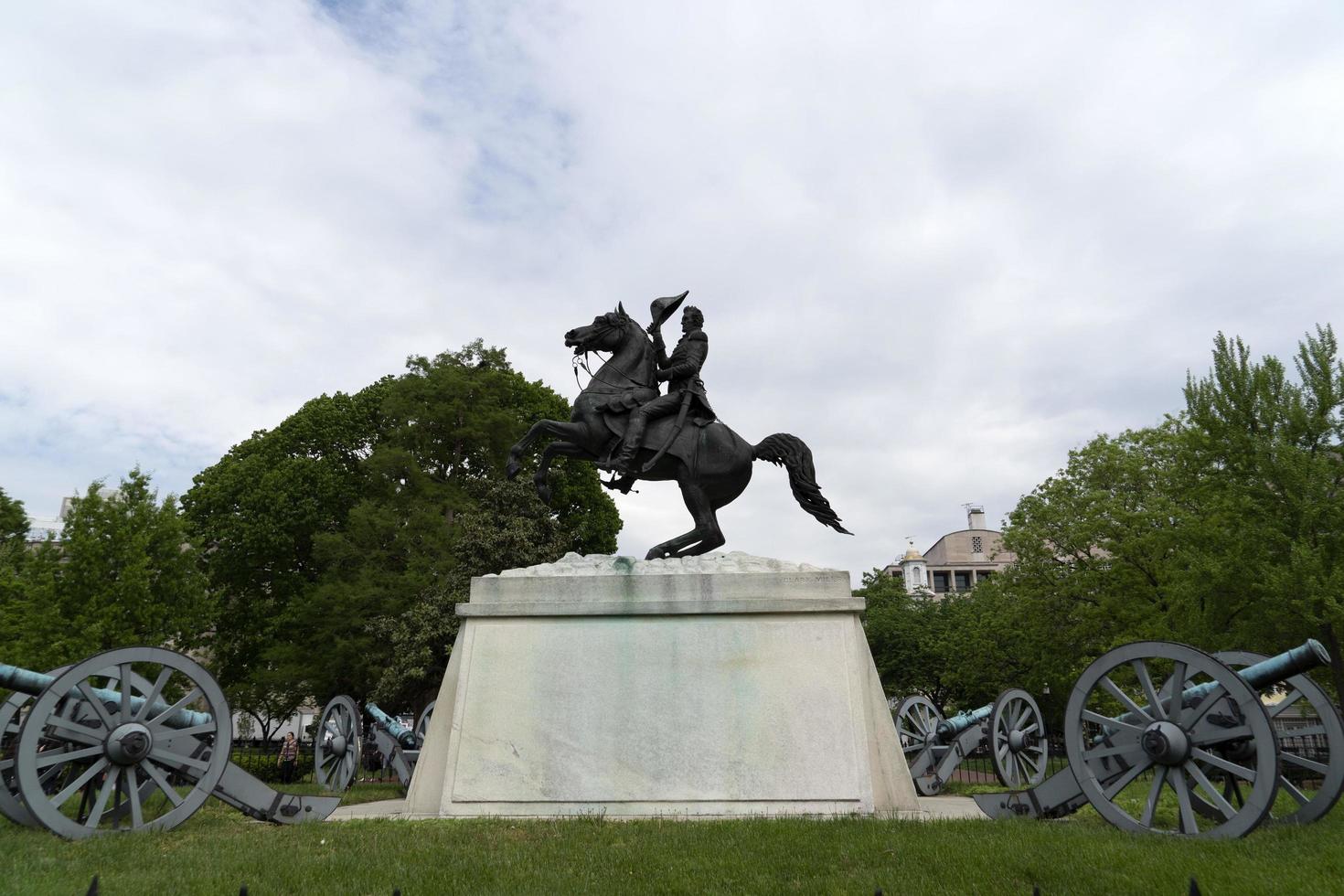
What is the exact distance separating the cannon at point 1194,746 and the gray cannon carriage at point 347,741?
38.1 feet

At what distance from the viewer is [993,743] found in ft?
48.4

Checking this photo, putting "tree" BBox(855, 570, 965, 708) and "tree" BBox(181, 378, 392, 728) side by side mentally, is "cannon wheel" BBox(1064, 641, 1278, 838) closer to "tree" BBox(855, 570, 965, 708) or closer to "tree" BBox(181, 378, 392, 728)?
"tree" BBox(181, 378, 392, 728)

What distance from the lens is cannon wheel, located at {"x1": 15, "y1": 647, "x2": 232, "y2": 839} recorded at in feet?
24.2

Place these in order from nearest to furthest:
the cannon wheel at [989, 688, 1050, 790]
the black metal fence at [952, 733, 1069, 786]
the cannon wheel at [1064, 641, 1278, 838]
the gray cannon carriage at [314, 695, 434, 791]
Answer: the cannon wheel at [1064, 641, 1278, 838] < the cannon wheel at [989, 688, 1050, 790] < the gray cannon carriage at [314, 695, 434, 791] < the black metal fence at [952, 733, 1069, 786]

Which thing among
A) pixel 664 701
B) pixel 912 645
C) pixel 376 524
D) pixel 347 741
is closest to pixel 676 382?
pixel 664 701

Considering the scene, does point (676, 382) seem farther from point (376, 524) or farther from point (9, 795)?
point (376, 524)

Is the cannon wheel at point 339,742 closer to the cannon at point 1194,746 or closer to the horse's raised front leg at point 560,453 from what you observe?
the horse's raised front leg at point 560,453

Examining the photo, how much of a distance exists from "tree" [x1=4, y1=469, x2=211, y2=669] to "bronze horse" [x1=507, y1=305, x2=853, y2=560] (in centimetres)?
1642

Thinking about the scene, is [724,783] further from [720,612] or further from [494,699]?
[494,699]

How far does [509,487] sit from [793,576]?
18.8 metres

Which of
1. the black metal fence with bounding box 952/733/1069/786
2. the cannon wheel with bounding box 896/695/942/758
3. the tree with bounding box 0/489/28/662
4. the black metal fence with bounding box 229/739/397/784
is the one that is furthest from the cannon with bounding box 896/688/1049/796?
the tree with bounding box 0/489/28/662

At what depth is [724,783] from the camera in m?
9.29

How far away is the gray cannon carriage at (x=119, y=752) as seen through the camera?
7426 mm

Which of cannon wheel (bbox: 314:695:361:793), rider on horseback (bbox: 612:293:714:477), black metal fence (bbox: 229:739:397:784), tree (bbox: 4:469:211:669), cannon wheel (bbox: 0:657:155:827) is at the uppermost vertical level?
rider on horseback (bbox: 612:293:714:477)
